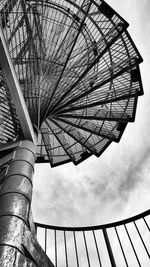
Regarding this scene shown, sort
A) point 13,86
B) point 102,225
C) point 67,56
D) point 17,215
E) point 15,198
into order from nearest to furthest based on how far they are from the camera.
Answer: point 17,215 → point 15,198 → point 13,86 → point 102,225 → point 67,56

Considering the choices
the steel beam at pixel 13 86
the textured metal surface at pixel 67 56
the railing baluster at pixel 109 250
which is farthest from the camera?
the textured metal surface at pixel 67 56

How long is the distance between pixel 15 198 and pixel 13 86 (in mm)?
1877

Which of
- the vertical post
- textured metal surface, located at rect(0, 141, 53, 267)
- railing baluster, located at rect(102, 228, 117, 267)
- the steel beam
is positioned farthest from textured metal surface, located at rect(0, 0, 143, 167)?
railing baluster, located at rect(102, 228, 117, 267)

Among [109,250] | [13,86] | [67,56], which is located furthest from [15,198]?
[67,56]

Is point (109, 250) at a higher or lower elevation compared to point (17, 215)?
lower

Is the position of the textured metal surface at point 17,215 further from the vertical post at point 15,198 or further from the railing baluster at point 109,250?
the railing baluster at point 109,250

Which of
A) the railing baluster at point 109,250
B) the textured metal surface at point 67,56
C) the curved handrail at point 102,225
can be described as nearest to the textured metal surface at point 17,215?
the railing baluster at point 109,250

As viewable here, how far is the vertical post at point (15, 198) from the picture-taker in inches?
83.2

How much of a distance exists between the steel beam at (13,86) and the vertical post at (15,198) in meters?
0.29

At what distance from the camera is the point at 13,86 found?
3.62m

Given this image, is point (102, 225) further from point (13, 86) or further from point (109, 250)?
point (13, 86)

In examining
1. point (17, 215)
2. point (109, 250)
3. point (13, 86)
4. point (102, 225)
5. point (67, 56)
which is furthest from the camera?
point (67, 56)

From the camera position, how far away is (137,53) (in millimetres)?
7684

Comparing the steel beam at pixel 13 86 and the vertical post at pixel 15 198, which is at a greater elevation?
the steel beam at pixel 13 86
